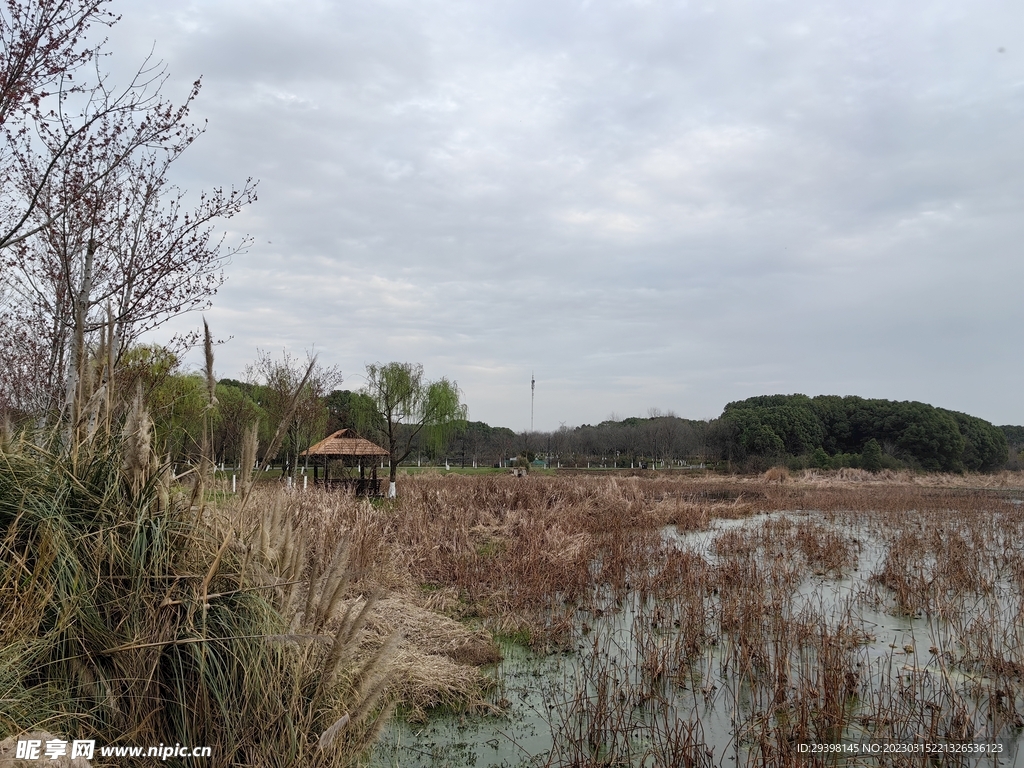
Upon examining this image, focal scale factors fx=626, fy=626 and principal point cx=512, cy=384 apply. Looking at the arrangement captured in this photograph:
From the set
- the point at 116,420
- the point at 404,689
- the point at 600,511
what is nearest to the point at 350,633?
the point at 116,420

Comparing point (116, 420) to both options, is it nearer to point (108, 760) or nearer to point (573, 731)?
point (108, 760)

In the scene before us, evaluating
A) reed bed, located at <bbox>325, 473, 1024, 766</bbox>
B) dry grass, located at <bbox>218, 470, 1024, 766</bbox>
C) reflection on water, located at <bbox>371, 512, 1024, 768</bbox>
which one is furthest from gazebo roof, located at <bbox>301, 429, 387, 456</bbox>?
reflection on water, located at <bbox>371, 512, 1024, 768</bbox>

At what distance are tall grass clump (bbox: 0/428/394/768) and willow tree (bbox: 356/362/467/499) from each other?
22174 millimetres

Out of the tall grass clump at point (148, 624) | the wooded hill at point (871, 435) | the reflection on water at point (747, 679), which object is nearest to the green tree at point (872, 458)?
the wooded hill at point (871, 435)

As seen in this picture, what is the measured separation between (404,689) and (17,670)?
3142 millimetres

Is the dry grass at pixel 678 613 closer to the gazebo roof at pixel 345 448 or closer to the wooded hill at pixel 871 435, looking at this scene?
the gazebo roof at pixel 345 448

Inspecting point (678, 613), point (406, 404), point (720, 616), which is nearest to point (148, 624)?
point (720, 616)

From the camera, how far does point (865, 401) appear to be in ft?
184

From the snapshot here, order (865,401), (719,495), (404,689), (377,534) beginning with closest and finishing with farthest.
→ (404,689), (377,534), (719,495), (865,401)

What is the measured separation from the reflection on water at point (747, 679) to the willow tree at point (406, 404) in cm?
1894

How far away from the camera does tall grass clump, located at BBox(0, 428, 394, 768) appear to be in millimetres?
2441

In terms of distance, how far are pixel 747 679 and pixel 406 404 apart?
26.6 meters

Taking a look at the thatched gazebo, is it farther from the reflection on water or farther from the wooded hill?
the wooded hill

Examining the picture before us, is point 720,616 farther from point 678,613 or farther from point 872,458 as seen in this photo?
point 872,458
